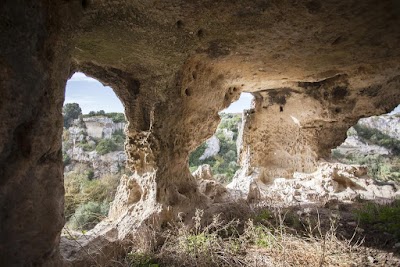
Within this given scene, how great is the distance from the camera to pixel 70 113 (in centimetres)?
2584

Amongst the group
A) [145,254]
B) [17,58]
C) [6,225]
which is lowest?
[145,254]

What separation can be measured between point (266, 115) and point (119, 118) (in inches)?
862

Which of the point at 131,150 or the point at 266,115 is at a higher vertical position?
the point at 266,115

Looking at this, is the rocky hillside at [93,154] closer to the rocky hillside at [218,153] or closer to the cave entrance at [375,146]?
the rocky hillside at [218,153]

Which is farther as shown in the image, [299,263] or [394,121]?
[394,121]

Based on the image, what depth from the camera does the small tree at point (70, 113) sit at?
25.3 m

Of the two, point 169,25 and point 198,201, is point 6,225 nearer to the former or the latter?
point 169,25

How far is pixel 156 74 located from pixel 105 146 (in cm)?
1916

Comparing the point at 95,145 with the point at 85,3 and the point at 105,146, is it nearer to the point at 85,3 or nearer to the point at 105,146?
the point at 105,146

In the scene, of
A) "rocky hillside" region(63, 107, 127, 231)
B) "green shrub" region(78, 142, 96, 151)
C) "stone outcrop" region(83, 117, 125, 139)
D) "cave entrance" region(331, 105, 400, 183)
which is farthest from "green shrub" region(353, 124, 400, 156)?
"green shrub" region(78, 142, 96, 151)

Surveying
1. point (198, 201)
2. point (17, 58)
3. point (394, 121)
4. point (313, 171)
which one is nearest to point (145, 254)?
point (198, 201)

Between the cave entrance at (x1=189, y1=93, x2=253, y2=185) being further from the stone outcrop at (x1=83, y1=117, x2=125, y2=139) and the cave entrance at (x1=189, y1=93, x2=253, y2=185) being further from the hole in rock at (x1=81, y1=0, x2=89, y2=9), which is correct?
the hole in rock at (x1=81, y1=0, x2=89, y2=9)

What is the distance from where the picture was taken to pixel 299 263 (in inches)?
108

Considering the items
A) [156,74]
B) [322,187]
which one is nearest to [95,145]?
[322,187]
